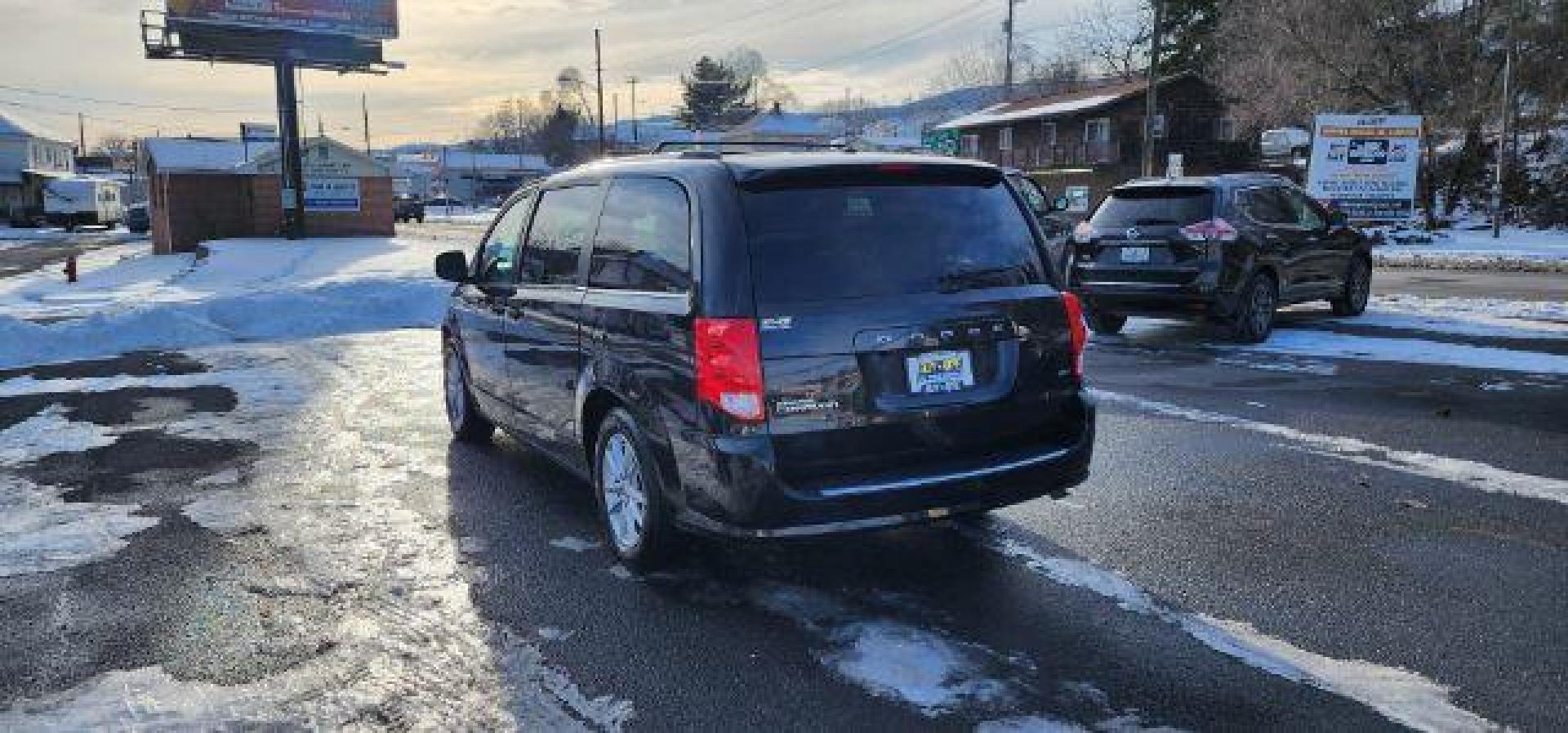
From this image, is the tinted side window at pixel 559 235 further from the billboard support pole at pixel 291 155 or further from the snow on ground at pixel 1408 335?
the billboard support pole at pixel 291 155

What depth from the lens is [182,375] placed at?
33.7ft

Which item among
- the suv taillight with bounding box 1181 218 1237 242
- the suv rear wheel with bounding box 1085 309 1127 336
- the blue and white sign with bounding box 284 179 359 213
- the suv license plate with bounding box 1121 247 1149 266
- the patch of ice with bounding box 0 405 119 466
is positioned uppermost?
the blue and white sign with bounding box 284 179 359 213

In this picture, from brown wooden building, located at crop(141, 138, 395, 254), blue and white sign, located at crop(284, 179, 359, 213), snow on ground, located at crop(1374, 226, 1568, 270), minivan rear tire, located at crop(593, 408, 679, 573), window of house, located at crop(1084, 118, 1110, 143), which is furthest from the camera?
window of house, located at crop(1084, 118, 1110, 143)

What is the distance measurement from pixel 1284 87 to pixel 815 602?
121 ft

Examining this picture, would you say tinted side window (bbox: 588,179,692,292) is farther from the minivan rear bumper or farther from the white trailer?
the white trailer

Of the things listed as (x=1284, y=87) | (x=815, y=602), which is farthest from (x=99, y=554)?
(x=1284, y=87)

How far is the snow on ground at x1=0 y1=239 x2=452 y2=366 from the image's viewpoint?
40.0ft

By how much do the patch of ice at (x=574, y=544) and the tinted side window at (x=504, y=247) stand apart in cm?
154

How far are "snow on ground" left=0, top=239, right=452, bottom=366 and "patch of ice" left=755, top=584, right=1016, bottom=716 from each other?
10.3 m

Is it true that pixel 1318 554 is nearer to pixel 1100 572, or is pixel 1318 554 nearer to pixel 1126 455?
pixel 1100 572

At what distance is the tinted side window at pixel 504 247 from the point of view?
6.14 meters

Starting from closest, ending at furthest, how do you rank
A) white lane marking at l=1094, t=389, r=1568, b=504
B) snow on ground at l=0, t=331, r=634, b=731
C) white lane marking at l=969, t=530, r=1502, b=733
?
white lane marking at l=969, t=530, r=1502, b=733, snow on ground at l=0, t=331, r=634, b=731, white lane marking at l=1094, t=389, r=1568, b=504

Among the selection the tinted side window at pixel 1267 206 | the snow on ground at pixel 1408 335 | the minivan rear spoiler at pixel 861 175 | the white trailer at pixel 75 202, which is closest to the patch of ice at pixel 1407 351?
the snow on ground at pixel 1408 335

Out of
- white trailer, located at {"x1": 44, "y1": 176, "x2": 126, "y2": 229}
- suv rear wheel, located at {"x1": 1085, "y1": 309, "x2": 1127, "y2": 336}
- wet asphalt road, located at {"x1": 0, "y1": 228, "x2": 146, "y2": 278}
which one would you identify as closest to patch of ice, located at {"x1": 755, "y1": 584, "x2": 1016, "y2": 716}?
suv rear wheel, located at {"x1": 1085, "y1": 309, "x2": 1127, "y2": 336}
